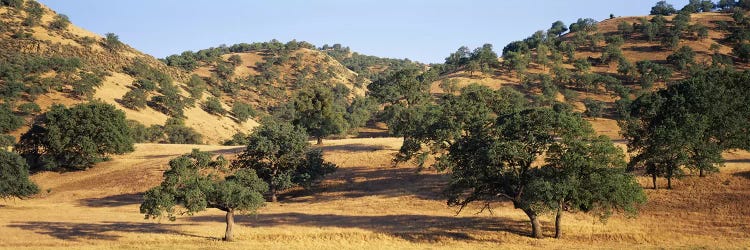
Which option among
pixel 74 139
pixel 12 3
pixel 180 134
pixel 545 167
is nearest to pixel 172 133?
pixel 180 134

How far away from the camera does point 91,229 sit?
150 ft

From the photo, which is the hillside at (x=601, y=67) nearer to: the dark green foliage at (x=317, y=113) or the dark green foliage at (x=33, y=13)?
the dark green foliage at (x=317, y=113)

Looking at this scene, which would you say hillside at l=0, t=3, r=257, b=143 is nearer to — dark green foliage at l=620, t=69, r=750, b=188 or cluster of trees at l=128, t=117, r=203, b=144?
cluster of trees at l=128, t=117, r=203, b=144

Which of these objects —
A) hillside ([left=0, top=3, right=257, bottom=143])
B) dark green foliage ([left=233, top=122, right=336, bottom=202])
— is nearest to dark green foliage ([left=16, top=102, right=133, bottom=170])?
dark green foliage ([left=233, top=122, right=336, bottom=202])

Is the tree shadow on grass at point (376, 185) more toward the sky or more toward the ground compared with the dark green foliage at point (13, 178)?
more toward the ground

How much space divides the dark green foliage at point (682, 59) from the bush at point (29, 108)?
165 metres

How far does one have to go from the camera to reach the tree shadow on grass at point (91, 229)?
140 feet

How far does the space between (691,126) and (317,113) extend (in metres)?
53.8

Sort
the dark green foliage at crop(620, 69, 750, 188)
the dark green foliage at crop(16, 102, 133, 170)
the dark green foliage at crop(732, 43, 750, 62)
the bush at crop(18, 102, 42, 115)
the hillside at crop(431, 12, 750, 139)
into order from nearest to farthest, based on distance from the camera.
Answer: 1. the dark green foliage at crop(620, 69, 750, 188)
2. the dark green foliage at crop(16, 102, 133, 170)
3. the bush at crop(18, 102, 42, 115)
4. the hillside at crop(431, 12, 750, 139)
5. the dark green foliage at crop(732, 43, 750, 62)

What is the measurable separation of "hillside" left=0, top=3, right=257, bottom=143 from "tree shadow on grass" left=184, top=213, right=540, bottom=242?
82620 mm

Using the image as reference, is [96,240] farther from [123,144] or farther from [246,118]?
[246,118]

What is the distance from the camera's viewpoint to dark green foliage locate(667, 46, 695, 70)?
491ft

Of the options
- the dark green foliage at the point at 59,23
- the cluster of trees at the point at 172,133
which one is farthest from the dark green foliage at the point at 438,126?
the dark green foliage at the point at 59,23

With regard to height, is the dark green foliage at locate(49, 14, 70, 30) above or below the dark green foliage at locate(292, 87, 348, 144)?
above
